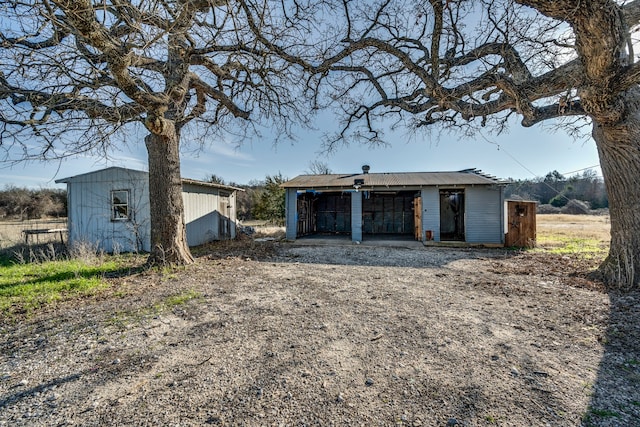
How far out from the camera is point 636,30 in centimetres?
404

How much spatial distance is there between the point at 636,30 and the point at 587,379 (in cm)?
500

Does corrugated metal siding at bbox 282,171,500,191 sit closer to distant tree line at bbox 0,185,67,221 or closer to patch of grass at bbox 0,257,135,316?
patch of grass at bbox 0,257,135,316

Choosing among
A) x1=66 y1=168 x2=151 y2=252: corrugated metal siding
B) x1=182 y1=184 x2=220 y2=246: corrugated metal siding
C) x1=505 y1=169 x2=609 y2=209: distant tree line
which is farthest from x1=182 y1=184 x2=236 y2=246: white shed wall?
x1=505 y1=169 x2=609 y2=209: distant tree line

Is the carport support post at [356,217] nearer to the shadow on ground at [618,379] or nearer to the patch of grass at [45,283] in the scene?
the patch of grass at [45,283]

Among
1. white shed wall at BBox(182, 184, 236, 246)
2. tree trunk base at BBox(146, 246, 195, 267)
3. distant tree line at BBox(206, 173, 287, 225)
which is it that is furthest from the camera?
distant tree line at BBox(206, 173, 287, 225)

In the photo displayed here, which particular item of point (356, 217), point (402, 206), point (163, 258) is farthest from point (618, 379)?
point (402, 206)

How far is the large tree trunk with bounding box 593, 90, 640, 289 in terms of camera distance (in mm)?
4930

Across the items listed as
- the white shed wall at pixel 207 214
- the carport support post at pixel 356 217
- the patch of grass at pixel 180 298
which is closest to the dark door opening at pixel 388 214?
the carport support post at pixel 356 217

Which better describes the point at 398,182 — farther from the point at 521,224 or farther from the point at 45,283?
the point at 45,283

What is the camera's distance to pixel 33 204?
A: 2286 cm

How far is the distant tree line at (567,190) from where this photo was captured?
3584 cm

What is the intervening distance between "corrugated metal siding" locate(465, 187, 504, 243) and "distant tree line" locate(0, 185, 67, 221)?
28.3 m

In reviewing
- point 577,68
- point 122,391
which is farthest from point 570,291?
point 122,391

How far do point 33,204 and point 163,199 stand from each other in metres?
25.9
